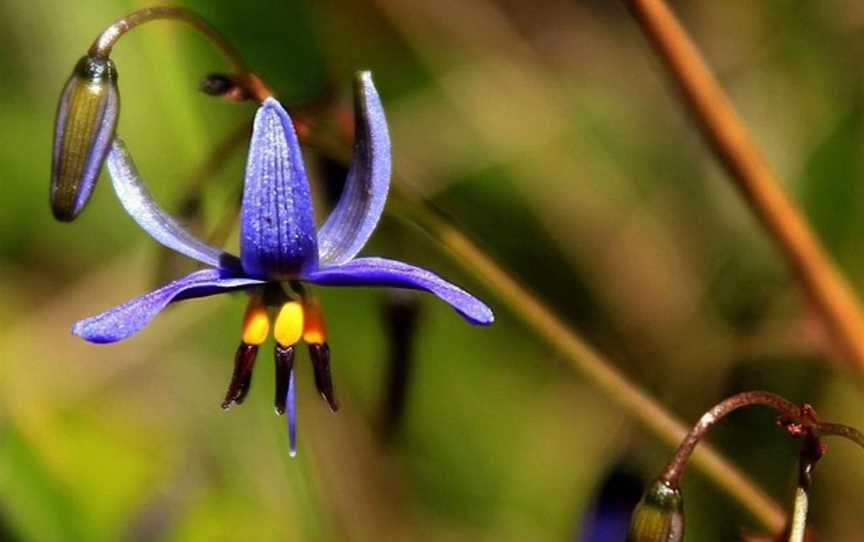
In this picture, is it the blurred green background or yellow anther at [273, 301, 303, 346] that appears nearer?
yellow anther at [273, 301, 303, 346]

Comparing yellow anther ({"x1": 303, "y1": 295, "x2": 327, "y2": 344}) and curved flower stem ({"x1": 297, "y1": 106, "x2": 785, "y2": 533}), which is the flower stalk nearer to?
curved flower stem ({"x1": 297, "y1": 106, "x2": 785, "y2": 533})

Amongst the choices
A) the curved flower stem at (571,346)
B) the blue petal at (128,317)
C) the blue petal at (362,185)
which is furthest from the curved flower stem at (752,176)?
the blue petal at (128,317)

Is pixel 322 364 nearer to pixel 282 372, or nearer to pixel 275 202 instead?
pixel 282 372

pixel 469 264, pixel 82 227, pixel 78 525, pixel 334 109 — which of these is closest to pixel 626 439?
pixel 469 264

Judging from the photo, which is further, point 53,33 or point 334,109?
point 53,33

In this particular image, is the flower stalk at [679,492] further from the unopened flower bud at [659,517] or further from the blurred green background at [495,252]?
the blurred green background at [495,252]

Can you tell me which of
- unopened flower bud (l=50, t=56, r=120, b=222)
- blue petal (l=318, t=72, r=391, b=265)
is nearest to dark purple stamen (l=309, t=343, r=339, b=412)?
blue petal (l=318, t=72, r=391, b=265)

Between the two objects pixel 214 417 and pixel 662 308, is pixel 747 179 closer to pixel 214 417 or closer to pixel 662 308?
pixel 662 308

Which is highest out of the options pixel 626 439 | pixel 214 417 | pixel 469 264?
pixel 469 264
